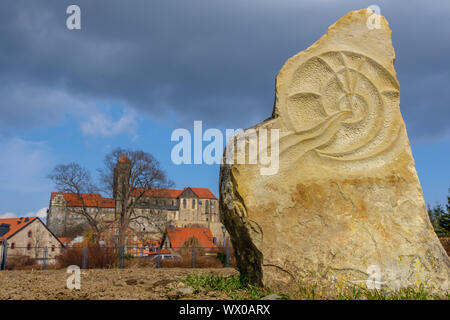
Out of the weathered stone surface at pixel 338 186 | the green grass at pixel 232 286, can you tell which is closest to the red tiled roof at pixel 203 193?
the green grass at pixel 232 286

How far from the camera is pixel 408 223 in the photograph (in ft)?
18.0

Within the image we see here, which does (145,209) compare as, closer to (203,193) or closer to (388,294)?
(388,294)

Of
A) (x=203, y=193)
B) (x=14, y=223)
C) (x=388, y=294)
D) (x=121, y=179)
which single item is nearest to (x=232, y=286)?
(x=388, y=294)

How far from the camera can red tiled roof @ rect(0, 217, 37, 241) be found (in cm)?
3744

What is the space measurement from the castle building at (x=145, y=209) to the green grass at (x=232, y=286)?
26381 mm

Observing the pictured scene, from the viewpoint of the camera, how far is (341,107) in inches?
234

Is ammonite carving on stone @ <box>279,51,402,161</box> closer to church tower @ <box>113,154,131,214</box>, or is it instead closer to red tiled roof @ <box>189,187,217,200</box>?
church tower @ <box>113,154,131,214</box>

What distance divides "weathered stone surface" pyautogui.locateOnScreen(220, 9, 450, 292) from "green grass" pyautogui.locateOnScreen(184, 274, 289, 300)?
191 mm

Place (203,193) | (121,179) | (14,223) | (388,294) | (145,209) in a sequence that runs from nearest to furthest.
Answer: (388,294) < (121,179) < (145,209) < (14,223) < (203,193)

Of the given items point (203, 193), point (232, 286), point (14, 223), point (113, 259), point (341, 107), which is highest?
point (203, 193)

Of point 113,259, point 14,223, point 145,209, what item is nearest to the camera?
point 113,259

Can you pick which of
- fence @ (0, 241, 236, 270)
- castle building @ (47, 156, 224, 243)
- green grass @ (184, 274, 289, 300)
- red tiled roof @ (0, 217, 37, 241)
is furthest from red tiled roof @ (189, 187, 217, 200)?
green grass @ (184, 274, 289, 300)

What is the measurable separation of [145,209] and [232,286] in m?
32.5
